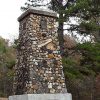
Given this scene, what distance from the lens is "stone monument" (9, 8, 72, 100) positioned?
1084 cm

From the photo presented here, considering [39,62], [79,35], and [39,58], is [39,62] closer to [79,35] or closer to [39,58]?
[39,58]

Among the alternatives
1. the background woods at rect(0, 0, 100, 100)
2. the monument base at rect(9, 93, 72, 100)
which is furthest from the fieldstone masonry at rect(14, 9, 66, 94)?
the background woods at rect(0, 0, 100, 100)

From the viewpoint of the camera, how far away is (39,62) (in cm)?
1107

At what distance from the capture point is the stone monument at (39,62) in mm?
10836

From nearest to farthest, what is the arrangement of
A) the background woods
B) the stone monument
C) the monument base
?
the monument base
the stone monument
the background woods

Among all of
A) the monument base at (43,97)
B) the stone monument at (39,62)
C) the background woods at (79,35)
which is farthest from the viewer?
the background woods at (79,35)

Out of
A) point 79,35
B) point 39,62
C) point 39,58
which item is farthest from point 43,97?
point 79,35

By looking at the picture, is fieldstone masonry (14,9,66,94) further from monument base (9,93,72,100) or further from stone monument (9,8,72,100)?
monument base (9,93,72,100)

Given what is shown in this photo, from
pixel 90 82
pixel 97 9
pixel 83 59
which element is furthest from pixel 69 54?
pixel 90 82

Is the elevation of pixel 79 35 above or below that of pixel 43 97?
above

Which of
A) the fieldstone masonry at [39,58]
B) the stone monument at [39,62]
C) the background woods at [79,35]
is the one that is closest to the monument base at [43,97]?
the stone monument at [39,62]

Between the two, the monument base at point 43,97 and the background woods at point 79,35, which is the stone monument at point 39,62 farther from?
the background woods at point 79,35

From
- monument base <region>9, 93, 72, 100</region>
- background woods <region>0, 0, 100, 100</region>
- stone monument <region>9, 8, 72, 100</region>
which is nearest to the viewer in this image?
monument base <region>9, 93, 72, 100</region>

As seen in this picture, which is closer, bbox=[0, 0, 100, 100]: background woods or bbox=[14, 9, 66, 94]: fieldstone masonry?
bbox=[14, 9, 66, 94]: fieldstone masonry
